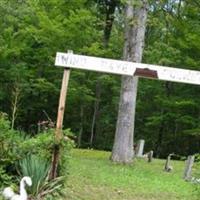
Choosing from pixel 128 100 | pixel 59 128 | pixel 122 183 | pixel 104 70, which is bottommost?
pixel 122 183

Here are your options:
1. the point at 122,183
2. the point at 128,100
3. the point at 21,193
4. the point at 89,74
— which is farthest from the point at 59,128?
the point at 89,74

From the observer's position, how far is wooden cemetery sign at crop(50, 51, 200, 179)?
784 centimetres

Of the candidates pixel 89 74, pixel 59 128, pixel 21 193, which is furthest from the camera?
pixel 89 74

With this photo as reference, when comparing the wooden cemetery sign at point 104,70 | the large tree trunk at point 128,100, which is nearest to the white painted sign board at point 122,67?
the wooden cemetery sign at point 104,70

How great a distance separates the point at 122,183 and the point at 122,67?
4071 mm

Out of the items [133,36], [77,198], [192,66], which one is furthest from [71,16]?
[77,198]

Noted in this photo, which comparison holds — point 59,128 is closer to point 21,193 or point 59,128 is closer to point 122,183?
point 21,193

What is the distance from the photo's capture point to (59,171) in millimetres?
8148

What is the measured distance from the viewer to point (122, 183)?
1135 centimetres

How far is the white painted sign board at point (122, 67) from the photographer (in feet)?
25.9

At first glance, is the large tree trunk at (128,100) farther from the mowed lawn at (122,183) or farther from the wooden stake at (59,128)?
the wooden stake at (59,128)

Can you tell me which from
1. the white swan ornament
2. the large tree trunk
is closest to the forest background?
the large tree trunk

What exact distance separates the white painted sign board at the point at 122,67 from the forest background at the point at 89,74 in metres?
14.1

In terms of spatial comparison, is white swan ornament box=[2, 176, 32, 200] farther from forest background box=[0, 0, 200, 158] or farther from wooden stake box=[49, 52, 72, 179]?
forest background box=[0, 0, 200, 158]
